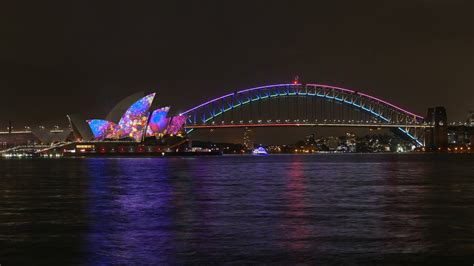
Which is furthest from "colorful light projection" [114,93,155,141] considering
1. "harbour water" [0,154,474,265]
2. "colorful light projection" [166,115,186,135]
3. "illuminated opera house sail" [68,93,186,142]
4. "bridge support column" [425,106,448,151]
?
"harbour water" [0,154,474,265]

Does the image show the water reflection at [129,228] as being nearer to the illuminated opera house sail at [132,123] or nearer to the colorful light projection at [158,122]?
the illuminated opera house sail at [132,123]

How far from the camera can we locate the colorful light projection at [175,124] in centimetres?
12962

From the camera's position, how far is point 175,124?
131m

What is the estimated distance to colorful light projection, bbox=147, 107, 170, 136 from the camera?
12167 cm

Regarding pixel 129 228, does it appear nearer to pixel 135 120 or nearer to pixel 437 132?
pixel 135 120

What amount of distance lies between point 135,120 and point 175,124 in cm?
1345

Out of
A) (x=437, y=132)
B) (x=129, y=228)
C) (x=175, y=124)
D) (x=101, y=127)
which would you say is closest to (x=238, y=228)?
(x=129, y=228)

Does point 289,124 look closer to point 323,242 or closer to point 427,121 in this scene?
point 427,121

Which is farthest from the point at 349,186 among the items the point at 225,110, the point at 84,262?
the point at 225,110

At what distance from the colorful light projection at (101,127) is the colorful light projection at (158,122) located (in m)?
7.05

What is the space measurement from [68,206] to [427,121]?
146469 mm

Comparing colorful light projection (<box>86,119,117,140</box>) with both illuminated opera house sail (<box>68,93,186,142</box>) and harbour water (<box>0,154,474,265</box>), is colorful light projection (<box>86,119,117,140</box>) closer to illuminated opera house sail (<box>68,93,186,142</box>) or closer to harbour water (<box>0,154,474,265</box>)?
illuminated opera house sail (<box>68,93,186,142</box>)

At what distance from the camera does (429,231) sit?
16.3 meters

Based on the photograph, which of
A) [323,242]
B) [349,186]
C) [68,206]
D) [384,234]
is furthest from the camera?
[349,186]
